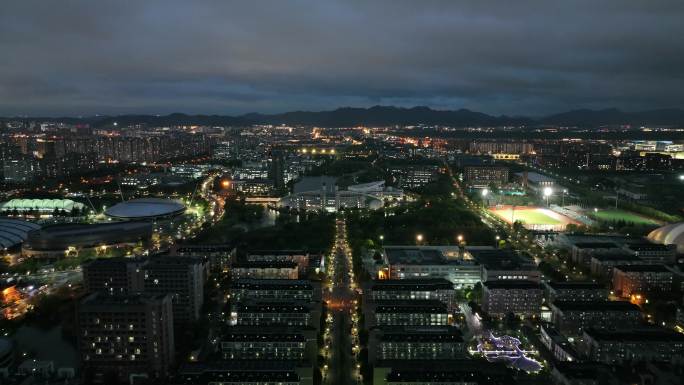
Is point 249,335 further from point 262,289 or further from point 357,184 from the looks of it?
point 357,184

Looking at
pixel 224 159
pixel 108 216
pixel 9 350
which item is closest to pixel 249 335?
pixel 9 350

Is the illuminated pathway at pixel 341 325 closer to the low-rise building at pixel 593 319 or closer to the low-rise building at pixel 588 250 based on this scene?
the low-rise building at pixel 593 319

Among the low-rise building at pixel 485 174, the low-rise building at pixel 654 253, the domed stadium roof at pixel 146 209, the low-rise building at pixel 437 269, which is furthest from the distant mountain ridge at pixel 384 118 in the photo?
the low-rise building at pixel 437 269

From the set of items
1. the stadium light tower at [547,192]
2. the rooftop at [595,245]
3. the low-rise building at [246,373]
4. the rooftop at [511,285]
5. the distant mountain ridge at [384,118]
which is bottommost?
the low-rise building at [246,373]

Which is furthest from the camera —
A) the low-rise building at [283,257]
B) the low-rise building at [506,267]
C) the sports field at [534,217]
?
the sports field at [534,217]

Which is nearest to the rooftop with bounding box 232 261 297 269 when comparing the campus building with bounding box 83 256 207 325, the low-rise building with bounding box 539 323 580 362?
the campus building with bounding box 83 256 207 325

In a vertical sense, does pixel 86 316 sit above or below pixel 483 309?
above

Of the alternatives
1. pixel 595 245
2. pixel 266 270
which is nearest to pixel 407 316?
pixel 266 270
